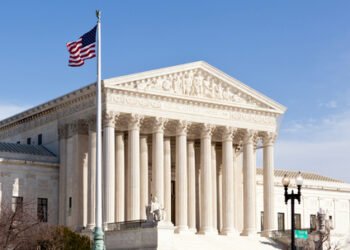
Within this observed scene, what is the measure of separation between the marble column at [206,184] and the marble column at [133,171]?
807 centimetres

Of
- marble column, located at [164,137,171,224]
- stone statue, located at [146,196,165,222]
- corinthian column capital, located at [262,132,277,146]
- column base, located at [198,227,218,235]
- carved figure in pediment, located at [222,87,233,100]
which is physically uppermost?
carved figure in pediment, located at [222,87,233,100]

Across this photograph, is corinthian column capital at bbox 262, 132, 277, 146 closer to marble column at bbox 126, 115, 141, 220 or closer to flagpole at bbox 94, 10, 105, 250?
marble column at bbox 126, 115, 141, 220

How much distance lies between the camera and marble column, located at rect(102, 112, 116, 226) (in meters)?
80.9

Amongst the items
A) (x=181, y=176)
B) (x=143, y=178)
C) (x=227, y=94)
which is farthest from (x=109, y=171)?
(x=227, y=94)

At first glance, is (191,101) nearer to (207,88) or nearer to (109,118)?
(207,88)

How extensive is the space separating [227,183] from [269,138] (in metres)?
7.54

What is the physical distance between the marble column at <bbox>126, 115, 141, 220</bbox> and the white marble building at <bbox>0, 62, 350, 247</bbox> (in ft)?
0.30

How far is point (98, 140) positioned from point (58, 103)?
3980cm

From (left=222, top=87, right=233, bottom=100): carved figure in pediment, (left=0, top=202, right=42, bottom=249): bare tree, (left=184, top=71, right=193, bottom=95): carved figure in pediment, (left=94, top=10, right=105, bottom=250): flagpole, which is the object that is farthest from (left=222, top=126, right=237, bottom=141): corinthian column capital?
(left=94, top=10, right=105, bottom=250): flagpole

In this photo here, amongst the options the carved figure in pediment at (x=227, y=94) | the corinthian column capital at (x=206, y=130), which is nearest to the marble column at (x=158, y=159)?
the corinthian column capital at (x=206, y=130)

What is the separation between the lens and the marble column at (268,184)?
92250mm

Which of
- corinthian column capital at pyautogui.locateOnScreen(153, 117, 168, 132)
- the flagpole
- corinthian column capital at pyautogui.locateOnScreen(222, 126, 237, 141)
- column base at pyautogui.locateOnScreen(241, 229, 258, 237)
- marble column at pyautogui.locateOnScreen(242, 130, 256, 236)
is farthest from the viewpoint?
marble column at pyautogui.locateOnScreen(242, 130, 256, 236)

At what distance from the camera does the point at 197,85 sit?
8938 cm

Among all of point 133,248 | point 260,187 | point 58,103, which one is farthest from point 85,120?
point 260,187
